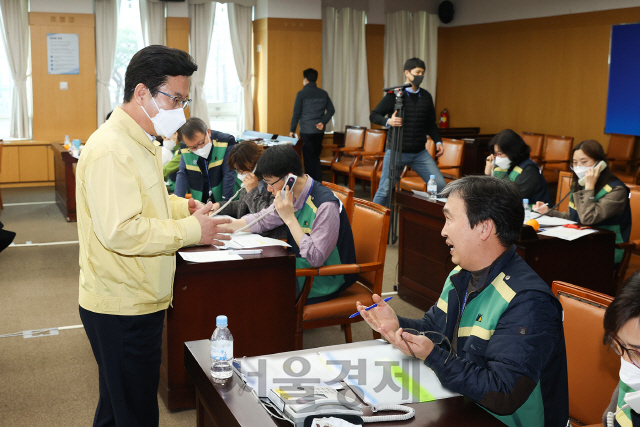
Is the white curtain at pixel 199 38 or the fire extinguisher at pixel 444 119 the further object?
Result: the fire extinguisher at pixel 444 119

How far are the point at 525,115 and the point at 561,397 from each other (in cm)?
885

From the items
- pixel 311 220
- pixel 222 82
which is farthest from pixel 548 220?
pixel 222 82

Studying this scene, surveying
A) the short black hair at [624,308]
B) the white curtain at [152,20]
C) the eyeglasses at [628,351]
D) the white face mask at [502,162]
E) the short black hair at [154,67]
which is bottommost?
the eyeglasses at [628,351]

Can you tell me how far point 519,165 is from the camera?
4023 millimetres

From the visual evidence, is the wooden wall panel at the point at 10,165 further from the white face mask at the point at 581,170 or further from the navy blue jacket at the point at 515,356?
the navy blue jacket at the point at 515,356

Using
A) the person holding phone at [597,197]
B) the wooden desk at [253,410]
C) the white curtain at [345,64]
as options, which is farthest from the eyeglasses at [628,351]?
the white curtain at [345,64]

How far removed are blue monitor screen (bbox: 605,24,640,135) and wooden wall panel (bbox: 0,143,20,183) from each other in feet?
27.0

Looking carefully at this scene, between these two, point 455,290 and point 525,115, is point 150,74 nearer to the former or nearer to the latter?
point 455,290

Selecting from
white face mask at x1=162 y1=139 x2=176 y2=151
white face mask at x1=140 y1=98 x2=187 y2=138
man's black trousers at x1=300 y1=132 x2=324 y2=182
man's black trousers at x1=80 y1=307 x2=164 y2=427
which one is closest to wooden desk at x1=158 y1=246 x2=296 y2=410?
man's black trousers at x1=80 y1=307 x2=164 y2=427

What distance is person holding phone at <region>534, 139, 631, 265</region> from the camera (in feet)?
11.1

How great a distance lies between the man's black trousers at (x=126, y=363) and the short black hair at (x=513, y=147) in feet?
9.08

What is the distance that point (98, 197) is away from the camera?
5.46 feet

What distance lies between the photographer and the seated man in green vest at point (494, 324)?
1.39 metres

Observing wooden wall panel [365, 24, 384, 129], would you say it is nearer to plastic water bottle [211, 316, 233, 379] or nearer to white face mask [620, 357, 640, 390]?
plastic water bottle [211, 316, 233, 379]
